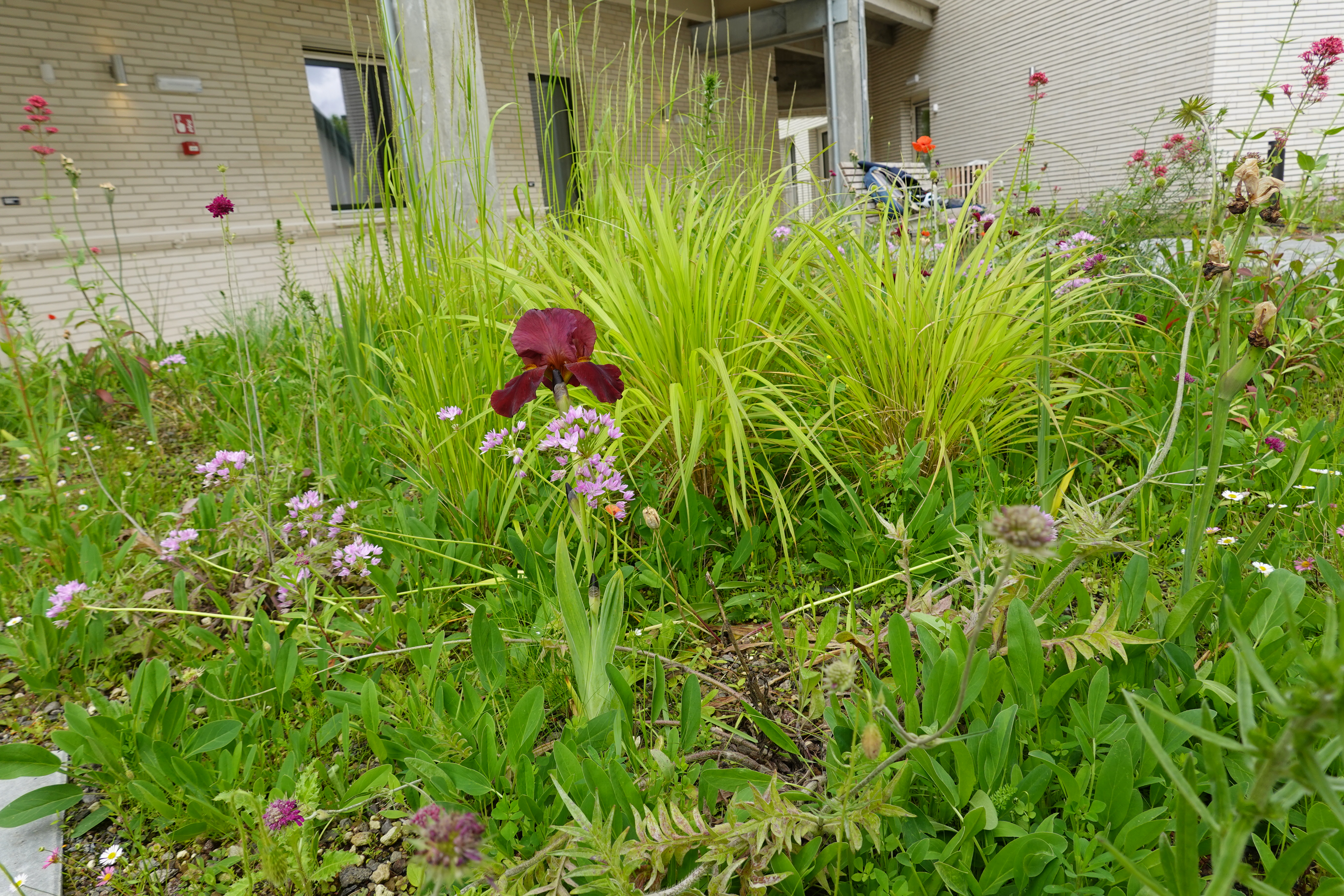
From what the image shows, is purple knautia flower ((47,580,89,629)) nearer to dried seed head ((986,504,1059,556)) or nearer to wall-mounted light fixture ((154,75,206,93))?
dried seed head ((986,504,1059,556))

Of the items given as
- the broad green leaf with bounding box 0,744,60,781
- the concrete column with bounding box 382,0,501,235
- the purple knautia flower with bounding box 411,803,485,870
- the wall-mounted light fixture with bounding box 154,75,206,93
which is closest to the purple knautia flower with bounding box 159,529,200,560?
the broad green leaf with bounding box 0,744,60,781

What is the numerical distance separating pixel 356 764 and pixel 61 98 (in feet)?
21.1

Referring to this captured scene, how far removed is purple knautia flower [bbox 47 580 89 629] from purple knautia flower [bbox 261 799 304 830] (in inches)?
28.6

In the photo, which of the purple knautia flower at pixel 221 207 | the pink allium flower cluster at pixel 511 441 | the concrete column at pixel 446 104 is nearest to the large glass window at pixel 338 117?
the concrete column at pixel 446 104

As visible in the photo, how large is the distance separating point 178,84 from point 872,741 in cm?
716

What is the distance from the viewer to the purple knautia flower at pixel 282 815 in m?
0.80

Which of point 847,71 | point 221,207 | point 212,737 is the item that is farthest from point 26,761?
point 847,71

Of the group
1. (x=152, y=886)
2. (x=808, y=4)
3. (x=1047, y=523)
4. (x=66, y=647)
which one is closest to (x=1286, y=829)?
(x=1047, y=523)

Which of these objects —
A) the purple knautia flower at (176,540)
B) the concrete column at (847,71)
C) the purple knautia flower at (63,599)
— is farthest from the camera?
the concrete column at (847,71)

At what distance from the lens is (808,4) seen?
885 cm

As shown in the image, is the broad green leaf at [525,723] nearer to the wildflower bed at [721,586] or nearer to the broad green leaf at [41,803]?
the wildflower bed at [721,586]

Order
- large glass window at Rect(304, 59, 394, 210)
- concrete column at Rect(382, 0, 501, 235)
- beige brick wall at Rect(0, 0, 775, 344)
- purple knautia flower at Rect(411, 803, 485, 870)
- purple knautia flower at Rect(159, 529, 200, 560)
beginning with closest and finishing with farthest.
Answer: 1. purple knautia flower at Rect(411, 803, 485, 870)
2. purple knautia flower at Rect(159, 529, 200, 560)
3. concrete column at Rect(382, 0, 501, 235)
4. beige brick wall at Rect(0, 0, 775, 344)
5. large glass window at Rect(304, 59, 394, 210)

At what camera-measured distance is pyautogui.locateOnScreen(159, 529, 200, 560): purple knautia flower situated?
1.38 meters

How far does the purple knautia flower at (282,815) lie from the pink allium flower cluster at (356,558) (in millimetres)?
484
